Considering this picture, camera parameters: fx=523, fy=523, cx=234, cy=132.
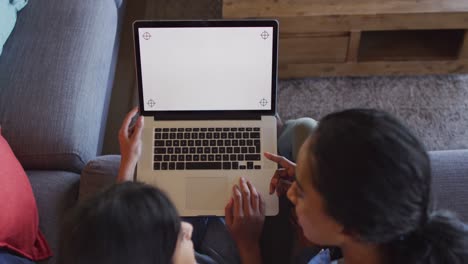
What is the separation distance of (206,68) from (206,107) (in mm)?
90

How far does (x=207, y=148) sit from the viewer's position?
1.18 m

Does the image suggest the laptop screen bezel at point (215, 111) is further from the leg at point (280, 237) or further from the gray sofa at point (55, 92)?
the gray sofa at point (55, 92)

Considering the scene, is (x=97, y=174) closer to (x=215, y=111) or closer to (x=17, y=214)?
(x=17, y=214)

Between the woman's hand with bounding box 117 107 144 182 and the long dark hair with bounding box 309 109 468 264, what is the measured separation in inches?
19.0

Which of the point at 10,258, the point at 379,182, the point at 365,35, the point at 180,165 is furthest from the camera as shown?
the point at 365,35

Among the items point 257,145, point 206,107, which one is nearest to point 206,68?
point 206,107

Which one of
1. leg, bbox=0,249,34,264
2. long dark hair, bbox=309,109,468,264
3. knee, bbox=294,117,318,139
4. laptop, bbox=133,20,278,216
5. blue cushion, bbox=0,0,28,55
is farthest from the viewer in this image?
blue cushion, bbox=0,0,28,55

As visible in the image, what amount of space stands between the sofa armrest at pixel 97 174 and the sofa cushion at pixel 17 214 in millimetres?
121

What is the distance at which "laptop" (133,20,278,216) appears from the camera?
3.70ft

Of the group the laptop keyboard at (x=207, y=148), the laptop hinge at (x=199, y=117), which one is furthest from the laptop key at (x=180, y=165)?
the laptop hinge at (x=199, y=117)

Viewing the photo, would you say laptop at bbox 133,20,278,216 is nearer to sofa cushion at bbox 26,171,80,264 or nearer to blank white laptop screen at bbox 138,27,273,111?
blank white laptop screen at bbox 138,27,273,111

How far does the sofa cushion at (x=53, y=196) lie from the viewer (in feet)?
3.89

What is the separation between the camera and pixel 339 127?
29.1 inches

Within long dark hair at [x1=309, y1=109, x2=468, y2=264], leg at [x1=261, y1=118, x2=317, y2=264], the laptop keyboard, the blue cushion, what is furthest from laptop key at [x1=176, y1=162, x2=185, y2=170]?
the blue cushion
